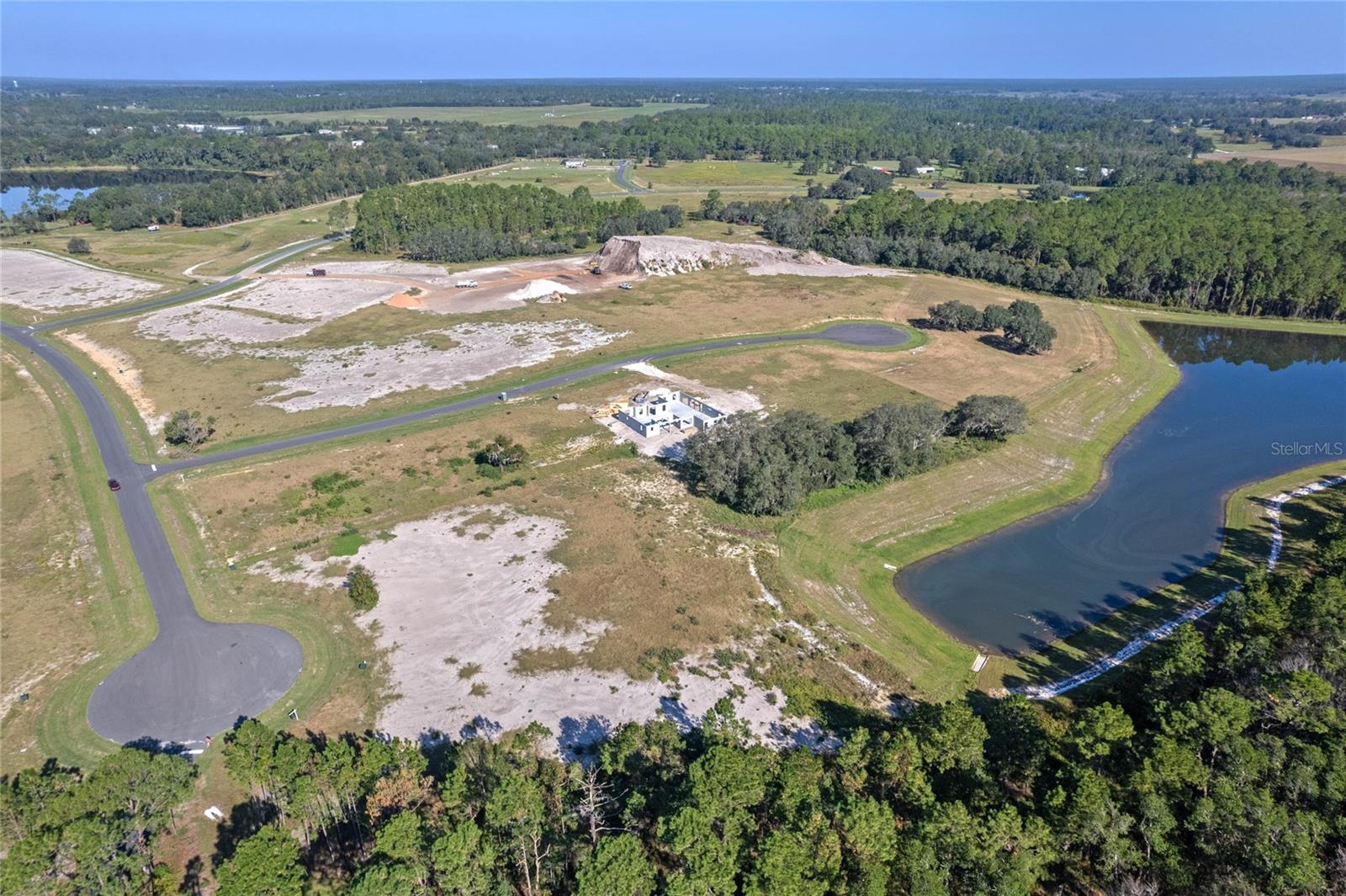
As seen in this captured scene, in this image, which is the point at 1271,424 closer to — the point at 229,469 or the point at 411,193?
the point at 229,469

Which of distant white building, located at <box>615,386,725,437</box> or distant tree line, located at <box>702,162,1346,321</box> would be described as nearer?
distant white building, located at <box>615,386,725,437</box>

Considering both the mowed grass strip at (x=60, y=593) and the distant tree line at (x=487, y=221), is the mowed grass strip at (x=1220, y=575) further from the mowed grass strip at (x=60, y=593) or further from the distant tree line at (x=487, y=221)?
the distant tree line at (x=487, y=221)

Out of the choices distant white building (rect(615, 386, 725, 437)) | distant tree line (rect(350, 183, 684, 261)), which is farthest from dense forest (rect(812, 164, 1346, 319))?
distant white building (rect(615, 386, 725, 437))

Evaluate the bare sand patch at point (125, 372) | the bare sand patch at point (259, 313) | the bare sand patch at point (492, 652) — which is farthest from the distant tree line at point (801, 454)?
the bare sand patch at point (259, 313)

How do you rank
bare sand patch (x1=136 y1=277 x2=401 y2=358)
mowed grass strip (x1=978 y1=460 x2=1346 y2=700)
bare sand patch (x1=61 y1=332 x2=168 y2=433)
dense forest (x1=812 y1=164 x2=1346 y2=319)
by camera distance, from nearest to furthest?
1. mowed grass strip (x1=978 y1=460 x2=1346 y2=700)
2. bare sand patch (x1=61 y1=332 x2=168 y2=433)
3. bare sand patch (x1=136 y1=277 x2=401 y2=358)
4. dense forest (x1=812 y1=164 x2=1346 y2=319)

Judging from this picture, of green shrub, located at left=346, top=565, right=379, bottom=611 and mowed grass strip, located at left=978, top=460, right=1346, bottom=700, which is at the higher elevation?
green shrub, located at left=346, top=565, right=379, bottom=611

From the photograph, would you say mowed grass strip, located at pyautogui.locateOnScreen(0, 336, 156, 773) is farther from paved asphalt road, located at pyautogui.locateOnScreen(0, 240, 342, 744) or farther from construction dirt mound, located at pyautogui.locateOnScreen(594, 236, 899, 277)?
construction dirt mound, located at pyautogui.locateOnScreen(594, 236, 899, 277)
